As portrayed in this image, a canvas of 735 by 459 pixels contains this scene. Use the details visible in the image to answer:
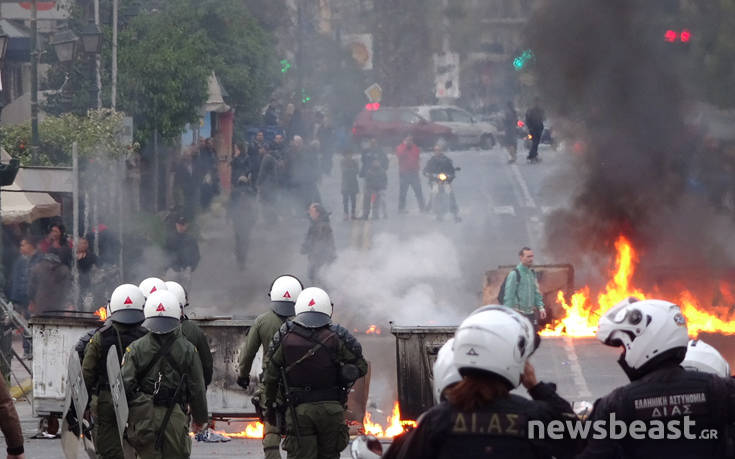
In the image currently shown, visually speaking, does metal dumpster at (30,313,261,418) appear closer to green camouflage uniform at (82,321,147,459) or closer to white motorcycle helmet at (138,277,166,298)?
white motorcycle helmet at (138,277,166,298)

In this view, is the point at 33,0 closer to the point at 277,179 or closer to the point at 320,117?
the point at 277,179

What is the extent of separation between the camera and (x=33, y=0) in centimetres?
1789

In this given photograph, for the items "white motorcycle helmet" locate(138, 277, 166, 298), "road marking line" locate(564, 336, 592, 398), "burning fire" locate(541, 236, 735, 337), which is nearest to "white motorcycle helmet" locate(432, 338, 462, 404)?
"white motorcycle helmet" locate(138, 277, 166, 298)

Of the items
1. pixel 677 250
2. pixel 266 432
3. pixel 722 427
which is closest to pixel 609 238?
pixel 677 250

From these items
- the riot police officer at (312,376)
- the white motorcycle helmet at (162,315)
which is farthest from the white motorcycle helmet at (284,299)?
the white motorcycle helmet at (162,315)

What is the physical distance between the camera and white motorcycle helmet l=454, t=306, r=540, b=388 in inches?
163

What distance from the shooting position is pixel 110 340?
8.17m

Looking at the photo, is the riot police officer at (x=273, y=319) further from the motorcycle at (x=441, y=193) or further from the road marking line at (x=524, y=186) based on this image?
the road marking line at (x=524, y=186)

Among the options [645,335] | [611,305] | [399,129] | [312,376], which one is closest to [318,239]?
[611,305]

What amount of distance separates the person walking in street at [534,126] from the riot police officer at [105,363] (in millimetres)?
18228

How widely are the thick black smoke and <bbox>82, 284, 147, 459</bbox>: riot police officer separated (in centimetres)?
1484

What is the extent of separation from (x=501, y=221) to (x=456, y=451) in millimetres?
24469

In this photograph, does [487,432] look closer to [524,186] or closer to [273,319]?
[273,319]

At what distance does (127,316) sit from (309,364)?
1106 millimetres
